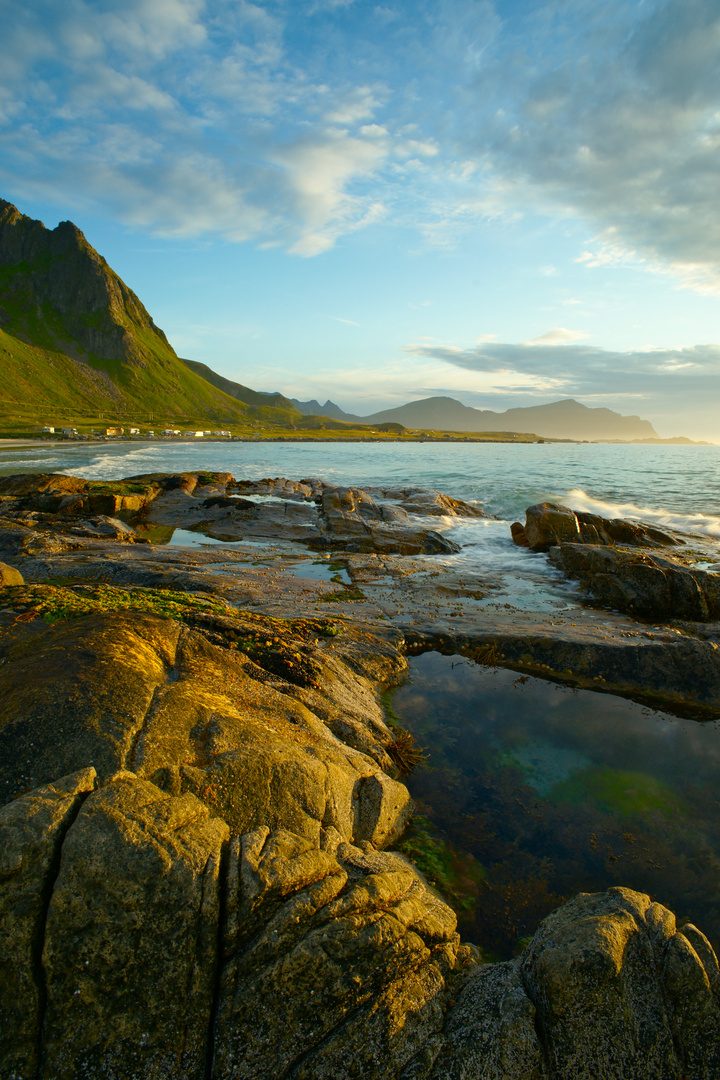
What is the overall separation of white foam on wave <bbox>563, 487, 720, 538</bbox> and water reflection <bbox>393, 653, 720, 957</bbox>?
86.6 ft

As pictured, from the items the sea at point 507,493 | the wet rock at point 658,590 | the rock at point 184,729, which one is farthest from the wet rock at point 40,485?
the wet rock at point 658,590

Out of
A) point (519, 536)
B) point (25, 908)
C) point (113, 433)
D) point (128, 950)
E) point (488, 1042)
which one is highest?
point (113, 433)

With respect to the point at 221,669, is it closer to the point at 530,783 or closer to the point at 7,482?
the point at 530,783

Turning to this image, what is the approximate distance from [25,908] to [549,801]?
6641mm

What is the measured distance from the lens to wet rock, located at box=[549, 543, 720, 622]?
15.0 meters

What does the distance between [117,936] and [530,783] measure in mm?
6204

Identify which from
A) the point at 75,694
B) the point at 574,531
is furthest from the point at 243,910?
the point at 574,531

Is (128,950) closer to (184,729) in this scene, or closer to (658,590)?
(184,729)

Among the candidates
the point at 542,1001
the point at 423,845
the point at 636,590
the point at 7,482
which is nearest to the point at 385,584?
the point at 636,590

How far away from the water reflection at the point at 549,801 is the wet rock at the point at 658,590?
256 inches

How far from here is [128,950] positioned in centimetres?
333

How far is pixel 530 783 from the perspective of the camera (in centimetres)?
766

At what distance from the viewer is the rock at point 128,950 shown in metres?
3.12

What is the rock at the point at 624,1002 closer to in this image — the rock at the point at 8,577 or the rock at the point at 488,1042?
the rock at the point at 488,1042
